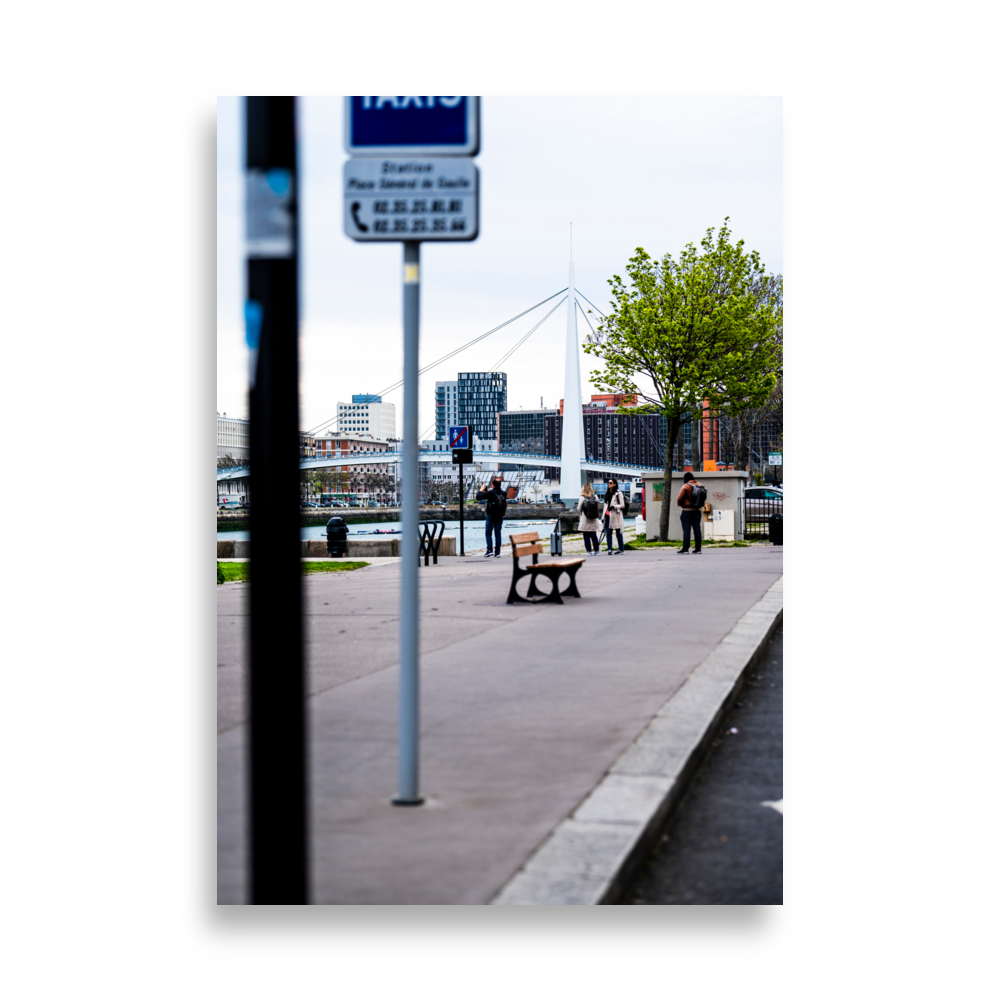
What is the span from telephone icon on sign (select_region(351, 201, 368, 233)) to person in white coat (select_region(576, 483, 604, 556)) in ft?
56.8

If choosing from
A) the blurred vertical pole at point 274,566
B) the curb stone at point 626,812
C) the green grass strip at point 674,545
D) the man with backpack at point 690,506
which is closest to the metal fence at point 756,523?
the green grass strip at point 674,545

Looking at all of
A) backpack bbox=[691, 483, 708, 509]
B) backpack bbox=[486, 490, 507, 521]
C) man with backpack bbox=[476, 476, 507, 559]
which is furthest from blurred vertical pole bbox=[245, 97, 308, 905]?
backpack bbox=[486, 490, 507, 521]

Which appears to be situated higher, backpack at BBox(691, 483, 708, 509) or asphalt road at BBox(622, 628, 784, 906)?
backpack at BBox(691, 483, 708, 509)

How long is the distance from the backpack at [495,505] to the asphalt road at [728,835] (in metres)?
17.0

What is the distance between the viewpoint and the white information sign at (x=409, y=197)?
4035mm

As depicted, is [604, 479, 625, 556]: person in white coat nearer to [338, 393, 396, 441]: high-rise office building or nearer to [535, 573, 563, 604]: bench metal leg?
[535, 573, 563, 604]: bench metal leg

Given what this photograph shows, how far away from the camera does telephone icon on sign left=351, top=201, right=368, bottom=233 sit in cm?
404

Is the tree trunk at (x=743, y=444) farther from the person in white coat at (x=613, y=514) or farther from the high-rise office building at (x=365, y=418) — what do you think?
the high-rise office building at (x=365, y=418)

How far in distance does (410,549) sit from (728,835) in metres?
1.71

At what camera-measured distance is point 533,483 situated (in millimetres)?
127062

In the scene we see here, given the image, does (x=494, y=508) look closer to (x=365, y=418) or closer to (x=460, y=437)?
(x=460, y=437)
